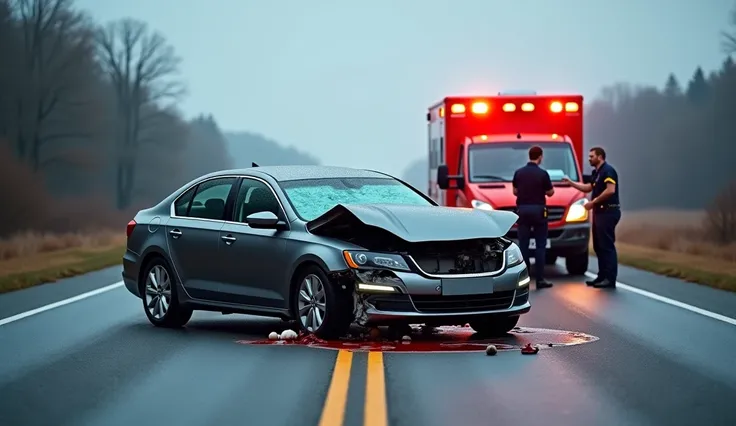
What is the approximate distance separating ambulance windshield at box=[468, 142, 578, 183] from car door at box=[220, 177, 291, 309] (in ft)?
33.9

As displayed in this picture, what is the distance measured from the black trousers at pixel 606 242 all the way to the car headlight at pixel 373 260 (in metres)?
8.70

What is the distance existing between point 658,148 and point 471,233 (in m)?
112

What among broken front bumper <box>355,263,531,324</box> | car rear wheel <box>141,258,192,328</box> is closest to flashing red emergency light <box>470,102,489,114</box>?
car rear wheel <box>141,258,192,328</box>

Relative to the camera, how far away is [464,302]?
12.7 m

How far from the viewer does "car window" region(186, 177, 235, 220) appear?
14.6m

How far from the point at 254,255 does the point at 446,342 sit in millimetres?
2017

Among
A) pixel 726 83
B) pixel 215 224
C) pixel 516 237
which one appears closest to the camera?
pixel 215 224

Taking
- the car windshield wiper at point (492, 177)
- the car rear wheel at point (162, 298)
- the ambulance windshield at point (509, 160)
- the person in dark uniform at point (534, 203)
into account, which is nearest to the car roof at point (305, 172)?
the car rear wheel at point (162, 298)

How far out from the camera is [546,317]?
15.5 m

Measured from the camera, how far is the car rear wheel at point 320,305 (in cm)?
1266

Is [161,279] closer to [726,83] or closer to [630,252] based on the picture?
[630,252]

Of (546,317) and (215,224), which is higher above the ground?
(215,224)

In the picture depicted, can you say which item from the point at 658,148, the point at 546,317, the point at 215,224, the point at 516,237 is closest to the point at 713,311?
the point at 546,317

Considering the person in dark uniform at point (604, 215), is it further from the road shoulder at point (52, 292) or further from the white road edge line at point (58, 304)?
the road shoulder at point (52, 292)
